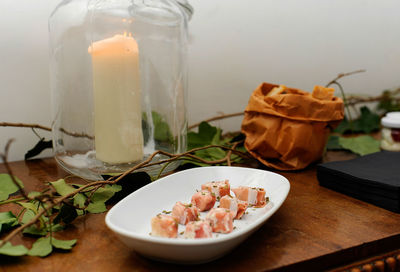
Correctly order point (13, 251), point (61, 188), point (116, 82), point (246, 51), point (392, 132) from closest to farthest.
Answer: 1. point (13, 251)
2. point (61, 188)
3. point (116, 82)
4. point (392, 132)
5. point (246, 51)

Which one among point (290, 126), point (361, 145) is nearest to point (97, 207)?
point (290, 126)

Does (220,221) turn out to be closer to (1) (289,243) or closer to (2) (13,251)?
(1) (289,243)

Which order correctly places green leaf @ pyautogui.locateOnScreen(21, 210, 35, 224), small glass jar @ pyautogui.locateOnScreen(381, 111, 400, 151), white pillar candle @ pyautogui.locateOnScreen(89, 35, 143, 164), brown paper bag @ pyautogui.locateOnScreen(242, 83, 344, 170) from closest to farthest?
1. green leaf @ pyautogui.locateOnScreen(21, 210, 35, 224)
2. white pillar candle @ pyautogui.locateOnScreen(89, 35, 143, 164)
3. brown paper bag @ pyautogui.locateOnScreen(242, 83, 344, 170)
4. small glass jar @ pyautogui.locateOnScreen(381, 111, 400, 151)

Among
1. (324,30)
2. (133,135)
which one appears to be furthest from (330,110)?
(324,30)

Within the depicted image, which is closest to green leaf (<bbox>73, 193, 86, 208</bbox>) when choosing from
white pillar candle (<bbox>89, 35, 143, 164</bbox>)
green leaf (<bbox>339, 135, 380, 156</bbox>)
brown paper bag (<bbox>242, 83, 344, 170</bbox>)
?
white pillar candle (<bbox>89, 35, 143, 164</bbox>)

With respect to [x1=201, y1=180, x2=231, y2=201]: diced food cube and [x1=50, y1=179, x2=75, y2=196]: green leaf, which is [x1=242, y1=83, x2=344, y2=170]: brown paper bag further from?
[x1=50, y1=179, x2=75, y2=196]: green leaf

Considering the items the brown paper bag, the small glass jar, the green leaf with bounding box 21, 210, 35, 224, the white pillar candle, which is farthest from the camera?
the small glass jar

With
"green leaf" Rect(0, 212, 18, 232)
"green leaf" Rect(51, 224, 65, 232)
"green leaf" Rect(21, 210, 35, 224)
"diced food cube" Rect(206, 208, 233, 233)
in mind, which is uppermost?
"diced food cube" Rect(206, 208, 233, 233)
